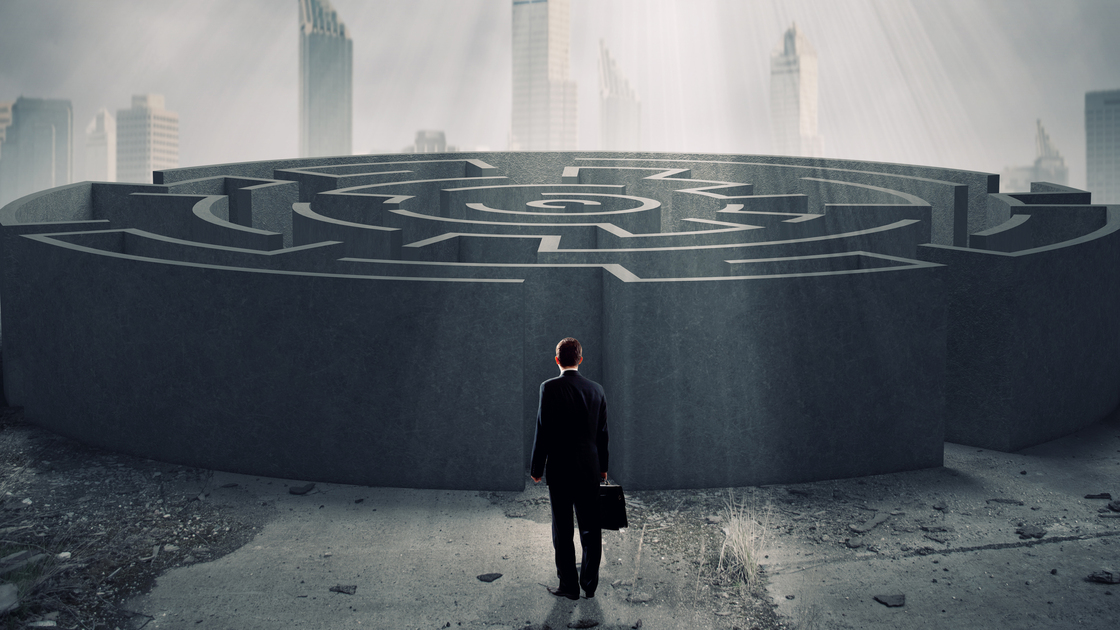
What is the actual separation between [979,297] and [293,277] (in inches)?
294

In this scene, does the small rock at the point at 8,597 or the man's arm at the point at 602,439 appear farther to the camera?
the man's arm at the point at 602,439

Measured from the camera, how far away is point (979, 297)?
33.8 ft

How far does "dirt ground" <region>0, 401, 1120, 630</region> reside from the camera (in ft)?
22.3

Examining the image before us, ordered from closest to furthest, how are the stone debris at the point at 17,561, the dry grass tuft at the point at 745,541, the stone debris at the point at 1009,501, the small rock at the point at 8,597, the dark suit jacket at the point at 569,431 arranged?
the small rock at the point at 8,597, the dark suit jacket at the point at 569,431, the stone debris at the point at 17,561, the dry grass tuft at the point at 745,541, the stone debris at the point at 1009,501

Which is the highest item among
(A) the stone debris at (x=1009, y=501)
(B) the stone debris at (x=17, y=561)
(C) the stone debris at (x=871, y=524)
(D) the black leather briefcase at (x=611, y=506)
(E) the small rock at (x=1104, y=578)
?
(D) the black leather briefcase at (x=611, y=506)

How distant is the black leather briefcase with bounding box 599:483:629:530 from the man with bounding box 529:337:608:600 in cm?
5

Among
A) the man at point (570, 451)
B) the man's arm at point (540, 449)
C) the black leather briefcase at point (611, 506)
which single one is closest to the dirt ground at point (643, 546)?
the man at point (570, 451)

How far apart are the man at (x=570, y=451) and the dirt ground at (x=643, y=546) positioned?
57cm

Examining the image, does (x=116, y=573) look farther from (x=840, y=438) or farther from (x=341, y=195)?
(x=341, y=195)

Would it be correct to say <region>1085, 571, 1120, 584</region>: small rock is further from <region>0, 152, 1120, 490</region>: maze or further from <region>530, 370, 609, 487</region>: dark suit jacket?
<region>530, 370, 609, 487</region>: dark suit jacket

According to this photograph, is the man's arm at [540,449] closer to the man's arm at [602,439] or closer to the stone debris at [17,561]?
the man's arm at [602,439]

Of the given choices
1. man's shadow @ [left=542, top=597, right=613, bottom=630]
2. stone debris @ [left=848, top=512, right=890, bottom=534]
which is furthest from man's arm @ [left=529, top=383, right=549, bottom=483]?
stone debris @ [left=848, top=512, right=890, bottom=534]

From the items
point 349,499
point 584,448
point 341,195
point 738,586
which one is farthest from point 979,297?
point 341,195

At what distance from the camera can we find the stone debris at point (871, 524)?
27.2 feet
